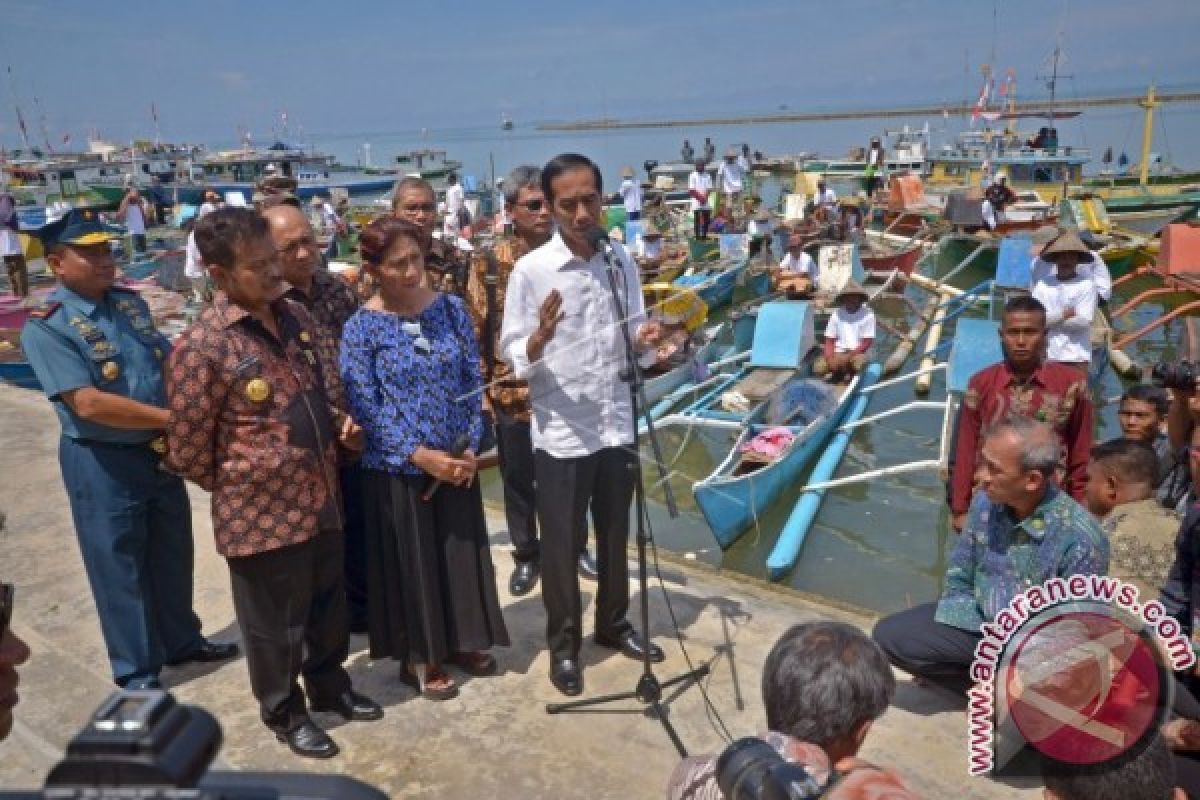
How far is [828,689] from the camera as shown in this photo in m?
1.62

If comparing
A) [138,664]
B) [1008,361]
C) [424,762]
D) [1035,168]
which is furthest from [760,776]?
[1035,168]

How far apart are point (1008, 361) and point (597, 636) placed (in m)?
2.24

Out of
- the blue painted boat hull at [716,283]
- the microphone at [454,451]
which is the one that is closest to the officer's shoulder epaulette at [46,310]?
the microphone at [454,451]

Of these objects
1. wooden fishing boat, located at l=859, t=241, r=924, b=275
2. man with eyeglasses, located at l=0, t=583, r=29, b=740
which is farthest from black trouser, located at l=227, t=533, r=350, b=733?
wooden fishing boat, located at l=859, t=241, r=924, b=275

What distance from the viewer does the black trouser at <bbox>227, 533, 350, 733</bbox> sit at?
2.57 m

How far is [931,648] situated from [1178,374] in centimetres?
213

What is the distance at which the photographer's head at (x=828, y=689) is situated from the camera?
5.32ft

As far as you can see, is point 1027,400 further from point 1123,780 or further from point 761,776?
point 761,776

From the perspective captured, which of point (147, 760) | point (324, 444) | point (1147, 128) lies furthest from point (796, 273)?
point (1147, 128)

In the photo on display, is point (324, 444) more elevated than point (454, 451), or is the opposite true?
point (324, 444)

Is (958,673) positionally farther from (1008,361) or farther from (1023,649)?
(1008,361)

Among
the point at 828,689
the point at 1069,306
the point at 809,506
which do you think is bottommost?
the point at 809,506

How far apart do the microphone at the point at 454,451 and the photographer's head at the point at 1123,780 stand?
198 centimetres

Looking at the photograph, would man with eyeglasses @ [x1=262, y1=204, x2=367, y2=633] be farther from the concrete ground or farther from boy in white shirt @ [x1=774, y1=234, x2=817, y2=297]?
boy in white shirt @ [x1=774, y1=234, x2=817, y2=297]
